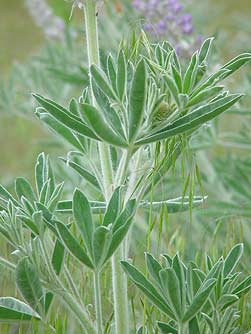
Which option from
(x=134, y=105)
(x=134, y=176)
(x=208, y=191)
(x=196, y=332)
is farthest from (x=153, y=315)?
(x=208, y=191)

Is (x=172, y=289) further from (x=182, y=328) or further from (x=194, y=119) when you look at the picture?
(x=194, y=119)

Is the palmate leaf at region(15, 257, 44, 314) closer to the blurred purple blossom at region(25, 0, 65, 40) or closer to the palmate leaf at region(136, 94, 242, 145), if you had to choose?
the palmate leaf at region(136, 94, 242, 145)

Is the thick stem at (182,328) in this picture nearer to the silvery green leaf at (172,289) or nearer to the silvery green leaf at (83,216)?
the silvery green leaf at (172,289)

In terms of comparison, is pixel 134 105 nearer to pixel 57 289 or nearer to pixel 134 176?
pixel 134 176

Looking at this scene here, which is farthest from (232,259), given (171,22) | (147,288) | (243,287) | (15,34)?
(15,34)

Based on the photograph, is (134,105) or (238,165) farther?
(238,165)
